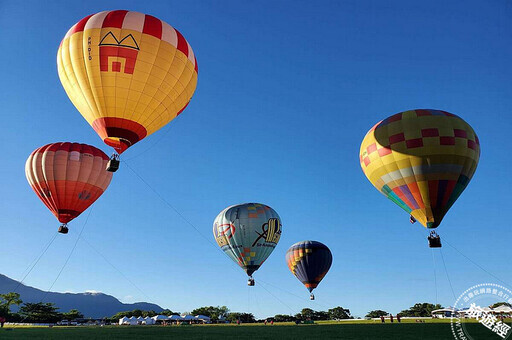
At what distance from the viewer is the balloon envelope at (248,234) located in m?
40.3

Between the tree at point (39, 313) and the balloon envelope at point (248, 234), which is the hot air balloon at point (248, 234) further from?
the tree at point (39, 313)

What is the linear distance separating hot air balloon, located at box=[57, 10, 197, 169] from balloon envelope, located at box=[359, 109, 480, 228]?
45.5 ft

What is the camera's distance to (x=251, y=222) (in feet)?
133

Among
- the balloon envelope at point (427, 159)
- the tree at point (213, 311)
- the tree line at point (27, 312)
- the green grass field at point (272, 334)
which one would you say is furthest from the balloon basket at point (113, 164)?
the tree at point (213, 311)

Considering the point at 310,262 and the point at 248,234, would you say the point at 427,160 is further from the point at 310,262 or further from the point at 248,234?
the point at 310,262

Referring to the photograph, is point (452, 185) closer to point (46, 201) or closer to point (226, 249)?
point (226, 249)

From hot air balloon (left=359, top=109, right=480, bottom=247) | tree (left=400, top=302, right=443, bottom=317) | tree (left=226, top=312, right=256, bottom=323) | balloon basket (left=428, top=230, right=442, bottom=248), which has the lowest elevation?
balloon basket (left=428, top=230, right=442, bottom=248)

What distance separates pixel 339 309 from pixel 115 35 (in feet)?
357

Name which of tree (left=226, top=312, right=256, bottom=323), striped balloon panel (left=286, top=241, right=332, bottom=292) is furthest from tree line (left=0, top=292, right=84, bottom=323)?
striped balloon panel (left=286, top=241, right=332, bottom=292)

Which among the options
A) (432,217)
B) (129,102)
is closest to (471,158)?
(432,217)

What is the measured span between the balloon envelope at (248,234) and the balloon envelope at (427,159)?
18.3 m

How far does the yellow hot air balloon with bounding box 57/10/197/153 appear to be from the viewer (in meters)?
21.2

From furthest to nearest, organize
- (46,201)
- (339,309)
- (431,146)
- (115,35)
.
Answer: (339,309) < (46,201) < (431,146) < (115,35)

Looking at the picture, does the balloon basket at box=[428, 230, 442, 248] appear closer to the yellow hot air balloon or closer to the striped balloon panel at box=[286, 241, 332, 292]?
the yellow hot air balloon
